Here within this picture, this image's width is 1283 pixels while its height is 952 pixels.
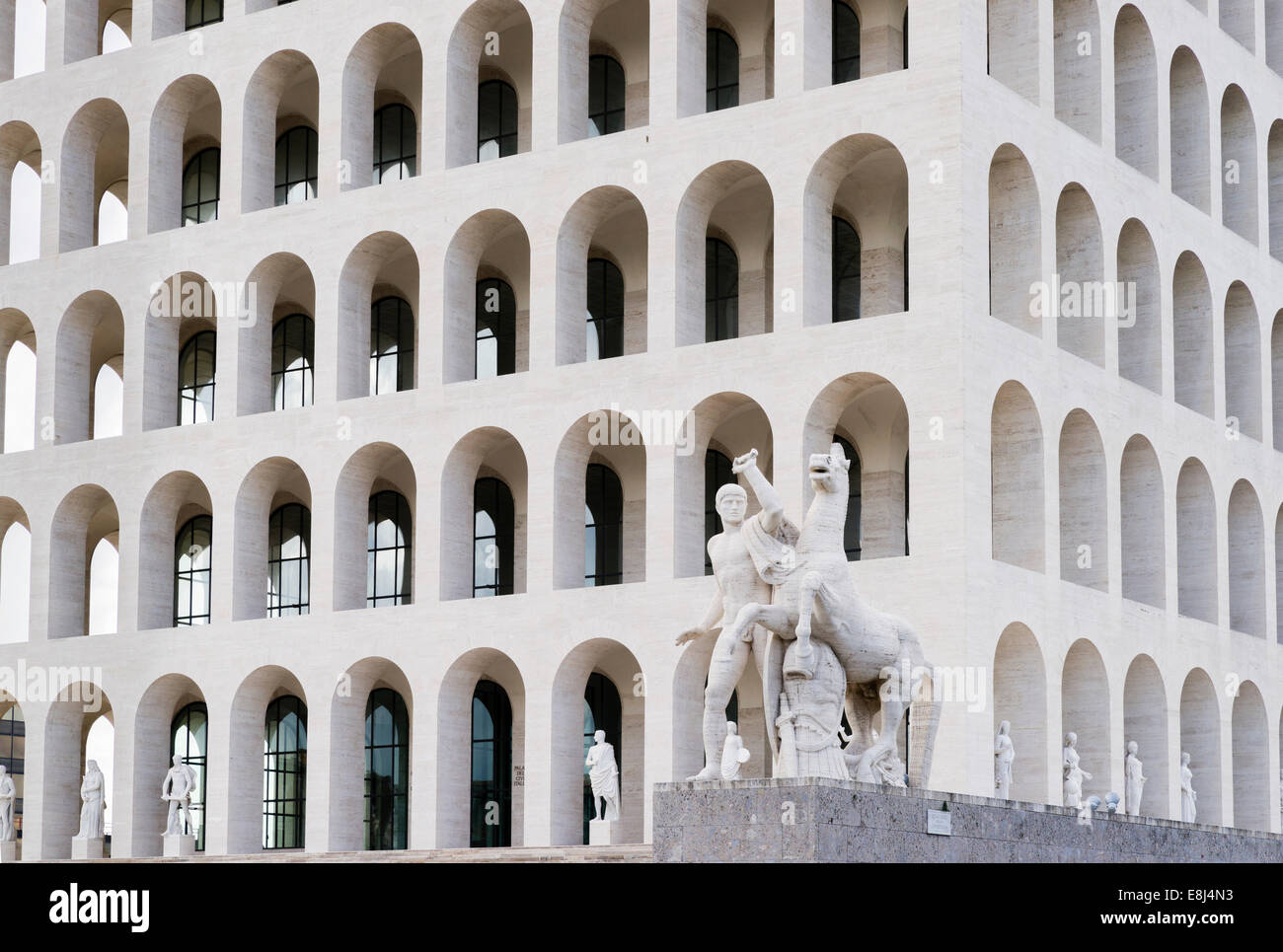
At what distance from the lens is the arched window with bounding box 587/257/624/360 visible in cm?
4438

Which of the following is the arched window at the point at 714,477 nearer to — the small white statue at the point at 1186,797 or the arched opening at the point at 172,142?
the small white statue at the point at 1186,797

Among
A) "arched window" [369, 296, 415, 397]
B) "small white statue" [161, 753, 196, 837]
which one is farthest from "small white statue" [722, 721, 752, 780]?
"arched window" [369, 296, 415, 397]

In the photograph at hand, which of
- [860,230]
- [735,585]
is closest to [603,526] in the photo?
[860,230]

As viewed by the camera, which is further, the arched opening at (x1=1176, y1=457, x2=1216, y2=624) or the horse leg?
the arched opening at (x1=1176, y1=457, x2=1216, y2=624)

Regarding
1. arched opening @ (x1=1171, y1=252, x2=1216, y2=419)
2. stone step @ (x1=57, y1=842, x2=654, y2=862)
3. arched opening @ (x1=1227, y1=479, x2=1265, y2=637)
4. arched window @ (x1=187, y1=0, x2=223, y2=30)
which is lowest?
stone step @ (x1=57, y1=842, x2=654, y2=862)

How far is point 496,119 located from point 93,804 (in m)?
16.2

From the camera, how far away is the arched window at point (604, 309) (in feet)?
146

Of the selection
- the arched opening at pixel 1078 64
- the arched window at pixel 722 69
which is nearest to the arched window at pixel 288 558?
the arched window at pixel 722 69

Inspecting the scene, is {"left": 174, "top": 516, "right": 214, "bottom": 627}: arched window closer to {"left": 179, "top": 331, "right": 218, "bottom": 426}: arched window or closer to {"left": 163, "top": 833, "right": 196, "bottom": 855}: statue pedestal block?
{"left": 179, "top": 331, "right": 218, "bottom": 426}: arched window

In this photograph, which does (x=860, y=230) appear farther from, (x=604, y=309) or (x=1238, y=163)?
(x=1238, y=163)

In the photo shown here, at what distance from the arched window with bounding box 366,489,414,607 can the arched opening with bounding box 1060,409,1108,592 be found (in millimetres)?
14614

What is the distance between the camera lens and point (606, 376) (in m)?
39.5

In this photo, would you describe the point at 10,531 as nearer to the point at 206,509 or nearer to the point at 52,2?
the point at 206,509
